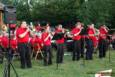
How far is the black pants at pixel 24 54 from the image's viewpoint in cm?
1669

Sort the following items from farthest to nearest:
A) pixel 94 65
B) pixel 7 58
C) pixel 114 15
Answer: pixel 114 15 < pixel 94 65 < pixel 7 58

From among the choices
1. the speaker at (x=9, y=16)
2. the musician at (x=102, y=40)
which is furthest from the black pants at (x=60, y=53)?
the speaker at (x=9, y=16)

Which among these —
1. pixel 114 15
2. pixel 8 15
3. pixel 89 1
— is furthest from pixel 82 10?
pixel 8 15

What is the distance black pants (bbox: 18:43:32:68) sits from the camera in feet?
54.7

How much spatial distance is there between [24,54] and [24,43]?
1.58 feet

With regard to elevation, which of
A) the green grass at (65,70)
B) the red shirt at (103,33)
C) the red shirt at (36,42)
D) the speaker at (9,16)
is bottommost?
the green grass at (65,70)

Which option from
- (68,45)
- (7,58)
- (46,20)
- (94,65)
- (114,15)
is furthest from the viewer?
(46,20)

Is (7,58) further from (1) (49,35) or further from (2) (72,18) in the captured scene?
(2) (72,18)

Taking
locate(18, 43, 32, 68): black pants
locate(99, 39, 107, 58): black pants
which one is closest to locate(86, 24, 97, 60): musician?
locate(99, 39, 107, 58): black pants

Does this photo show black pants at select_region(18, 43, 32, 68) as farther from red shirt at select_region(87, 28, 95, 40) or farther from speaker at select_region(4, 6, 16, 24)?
→ red shirt at select_region(87, 28, 95, 40)

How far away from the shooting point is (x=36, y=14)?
40.6m

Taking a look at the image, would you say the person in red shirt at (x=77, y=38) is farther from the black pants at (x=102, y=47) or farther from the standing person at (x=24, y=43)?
the standing person at (x=24, y=43)

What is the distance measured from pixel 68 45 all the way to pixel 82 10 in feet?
34.2

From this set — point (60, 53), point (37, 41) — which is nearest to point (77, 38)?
point (60, 53)
